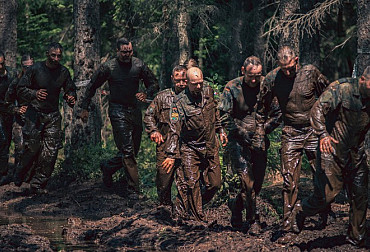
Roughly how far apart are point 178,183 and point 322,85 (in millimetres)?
2830

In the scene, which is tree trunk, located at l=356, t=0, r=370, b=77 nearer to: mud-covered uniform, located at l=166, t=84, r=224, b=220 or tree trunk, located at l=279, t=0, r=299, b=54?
mud-covered uniform, located at l=166, t=84, r=224, b=220

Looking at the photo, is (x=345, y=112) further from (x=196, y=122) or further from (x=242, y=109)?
(x=196, y=122)

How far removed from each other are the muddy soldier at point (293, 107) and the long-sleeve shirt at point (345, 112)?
1.17 m

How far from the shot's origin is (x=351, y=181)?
29.1ft

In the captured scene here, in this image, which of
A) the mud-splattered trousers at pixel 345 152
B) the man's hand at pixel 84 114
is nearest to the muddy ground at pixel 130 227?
the mud-splattered trousers at pixel 345 152

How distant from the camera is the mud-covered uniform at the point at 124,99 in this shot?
13.1m

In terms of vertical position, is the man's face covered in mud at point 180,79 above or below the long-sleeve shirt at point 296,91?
above

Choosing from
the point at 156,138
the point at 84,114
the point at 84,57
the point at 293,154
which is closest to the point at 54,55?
the point at 84,114

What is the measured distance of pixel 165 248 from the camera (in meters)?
9.73

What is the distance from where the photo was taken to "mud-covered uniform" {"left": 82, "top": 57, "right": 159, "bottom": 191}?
43.1 ft

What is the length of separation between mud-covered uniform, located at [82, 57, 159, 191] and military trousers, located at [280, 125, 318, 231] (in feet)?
12.8

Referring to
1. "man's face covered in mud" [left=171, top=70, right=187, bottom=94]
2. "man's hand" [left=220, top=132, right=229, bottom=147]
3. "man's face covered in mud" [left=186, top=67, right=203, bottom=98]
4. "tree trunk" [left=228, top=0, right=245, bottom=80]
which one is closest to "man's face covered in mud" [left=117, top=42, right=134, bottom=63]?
"man's face covered in mud" [left=171, top=70, right=187, bottom=94]

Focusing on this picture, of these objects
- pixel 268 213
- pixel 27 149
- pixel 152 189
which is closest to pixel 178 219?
pixel 268 213

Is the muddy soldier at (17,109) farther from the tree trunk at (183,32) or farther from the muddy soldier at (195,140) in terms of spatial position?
the tree trunk at (183,32)
